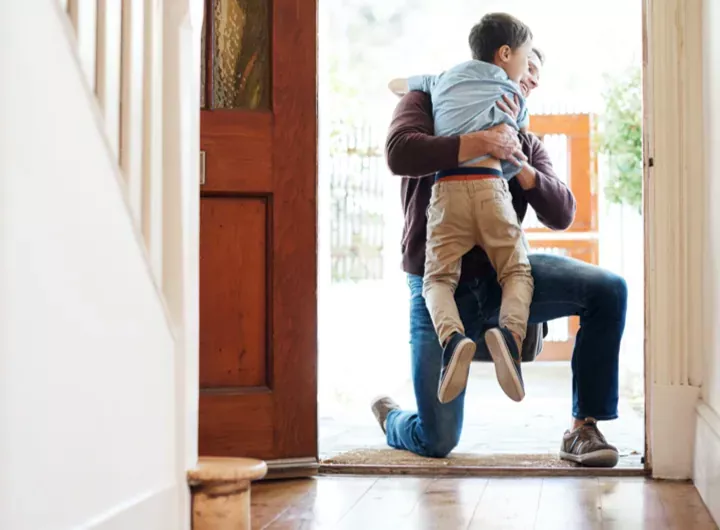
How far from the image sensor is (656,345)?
2.60 meters

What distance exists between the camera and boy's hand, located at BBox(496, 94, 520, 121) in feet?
9.73

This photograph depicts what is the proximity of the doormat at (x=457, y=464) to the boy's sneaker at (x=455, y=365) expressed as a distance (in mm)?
245

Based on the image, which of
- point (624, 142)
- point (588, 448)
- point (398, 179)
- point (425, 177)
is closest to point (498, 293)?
point (425, 177)

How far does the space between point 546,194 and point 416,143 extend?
0.50 m

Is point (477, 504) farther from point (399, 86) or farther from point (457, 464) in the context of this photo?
point (399, 86)

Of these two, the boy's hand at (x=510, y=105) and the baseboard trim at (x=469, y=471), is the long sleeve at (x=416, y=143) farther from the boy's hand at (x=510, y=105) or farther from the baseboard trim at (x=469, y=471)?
the baseboard trim at (x=469, y=471)

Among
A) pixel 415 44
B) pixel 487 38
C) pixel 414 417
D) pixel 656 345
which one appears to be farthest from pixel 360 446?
pixel 415 44

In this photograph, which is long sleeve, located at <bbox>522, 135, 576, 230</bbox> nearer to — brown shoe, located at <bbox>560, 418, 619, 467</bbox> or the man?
the man

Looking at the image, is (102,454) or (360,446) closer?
(102,454)

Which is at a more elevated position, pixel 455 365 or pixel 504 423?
pixel 455 365

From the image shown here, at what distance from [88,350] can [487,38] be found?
2076mm

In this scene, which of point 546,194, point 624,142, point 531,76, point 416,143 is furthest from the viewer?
point 624,142

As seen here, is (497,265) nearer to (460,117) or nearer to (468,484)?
(460,117)

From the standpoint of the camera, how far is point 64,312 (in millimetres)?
1254
